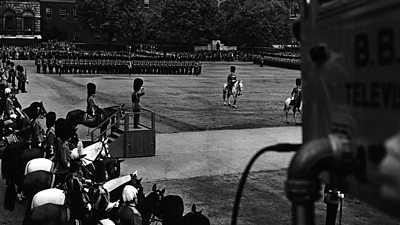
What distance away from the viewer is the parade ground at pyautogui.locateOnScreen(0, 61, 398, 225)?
1080cm

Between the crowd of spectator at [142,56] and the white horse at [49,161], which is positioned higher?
the crowd of spectator at [142,56]

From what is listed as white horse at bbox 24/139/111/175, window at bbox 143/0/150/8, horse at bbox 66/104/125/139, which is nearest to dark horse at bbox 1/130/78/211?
white horse at bbox 24/139/111/175

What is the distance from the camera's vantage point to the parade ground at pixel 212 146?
1080 cm

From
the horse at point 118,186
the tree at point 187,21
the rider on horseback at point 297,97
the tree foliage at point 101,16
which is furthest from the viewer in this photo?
the tree foliage at point 101,16

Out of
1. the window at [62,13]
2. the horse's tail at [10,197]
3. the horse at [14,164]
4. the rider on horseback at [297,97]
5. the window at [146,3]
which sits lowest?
the horse's tail at [10,197]

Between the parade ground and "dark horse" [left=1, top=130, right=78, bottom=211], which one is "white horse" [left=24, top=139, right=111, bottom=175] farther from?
the parade ground

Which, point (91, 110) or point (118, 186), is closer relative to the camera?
point (118, 186)

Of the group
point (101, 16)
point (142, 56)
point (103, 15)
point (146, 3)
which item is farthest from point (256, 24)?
point (142, 56)

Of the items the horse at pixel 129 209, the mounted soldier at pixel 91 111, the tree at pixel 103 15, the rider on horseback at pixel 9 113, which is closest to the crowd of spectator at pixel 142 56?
the tree at pixel 103 15

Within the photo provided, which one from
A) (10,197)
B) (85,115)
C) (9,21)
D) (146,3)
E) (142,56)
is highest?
(146,3)

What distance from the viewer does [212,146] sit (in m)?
16.6

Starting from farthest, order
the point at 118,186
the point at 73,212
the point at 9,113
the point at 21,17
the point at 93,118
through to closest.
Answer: the point at 21,17, the point at 93,118, the point at 9,113, the point at 118,186, the point at 73,212

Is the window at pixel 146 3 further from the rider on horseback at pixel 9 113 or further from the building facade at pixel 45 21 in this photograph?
the rider on horseback at pixel 9 113

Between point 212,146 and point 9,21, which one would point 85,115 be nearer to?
point 212,146
